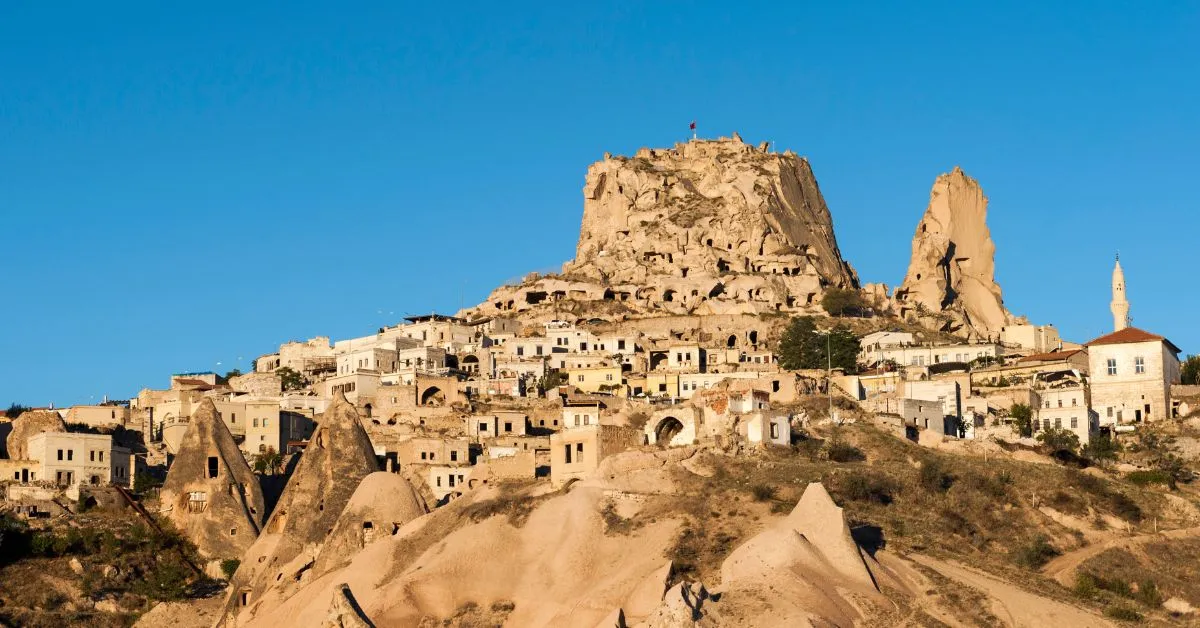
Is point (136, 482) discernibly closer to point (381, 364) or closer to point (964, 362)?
point (381, 364)

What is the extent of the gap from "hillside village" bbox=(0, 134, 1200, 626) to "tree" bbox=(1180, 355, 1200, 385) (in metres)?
3.65

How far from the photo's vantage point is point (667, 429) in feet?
265

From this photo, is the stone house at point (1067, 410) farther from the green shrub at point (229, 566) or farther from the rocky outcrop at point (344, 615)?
the rocky outcrop at point (344, 615)

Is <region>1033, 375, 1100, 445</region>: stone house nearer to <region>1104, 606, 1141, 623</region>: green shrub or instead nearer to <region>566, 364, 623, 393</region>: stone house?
<region>566, 364, 623, 393</region>: stone house

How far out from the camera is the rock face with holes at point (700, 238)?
5487 inches

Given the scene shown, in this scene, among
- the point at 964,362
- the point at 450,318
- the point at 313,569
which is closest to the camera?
the point at 313,569

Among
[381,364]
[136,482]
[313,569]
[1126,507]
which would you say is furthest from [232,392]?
[1126,507]

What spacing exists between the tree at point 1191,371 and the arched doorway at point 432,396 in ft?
116

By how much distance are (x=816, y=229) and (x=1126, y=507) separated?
78211 millimetres

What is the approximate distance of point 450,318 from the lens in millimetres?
133875

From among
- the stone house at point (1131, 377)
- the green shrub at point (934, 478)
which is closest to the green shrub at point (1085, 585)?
the green shrub at point (934, 478)

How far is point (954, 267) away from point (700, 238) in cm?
1727

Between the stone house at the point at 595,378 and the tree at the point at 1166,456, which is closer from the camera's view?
the tree at the point at 1166,456

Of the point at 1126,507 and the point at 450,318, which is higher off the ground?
the point at 450,318
